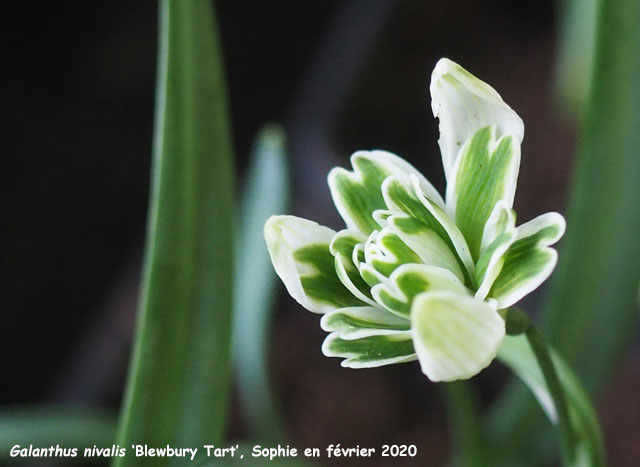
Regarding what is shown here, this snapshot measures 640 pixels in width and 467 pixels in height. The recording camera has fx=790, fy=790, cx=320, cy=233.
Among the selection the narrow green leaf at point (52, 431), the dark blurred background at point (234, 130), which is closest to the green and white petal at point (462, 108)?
the narrow green leaf at point (52, 431)

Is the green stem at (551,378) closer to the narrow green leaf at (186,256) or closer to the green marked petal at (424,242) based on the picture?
the green marked petal at (424,242)

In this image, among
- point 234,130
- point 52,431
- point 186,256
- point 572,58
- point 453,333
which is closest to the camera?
point 453,333

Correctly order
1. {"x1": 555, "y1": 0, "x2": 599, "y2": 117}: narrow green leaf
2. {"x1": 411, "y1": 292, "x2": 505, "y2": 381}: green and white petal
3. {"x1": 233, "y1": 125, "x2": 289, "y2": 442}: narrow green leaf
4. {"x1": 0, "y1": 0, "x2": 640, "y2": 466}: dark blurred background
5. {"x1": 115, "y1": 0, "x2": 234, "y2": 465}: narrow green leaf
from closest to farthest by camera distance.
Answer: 1. {"x1": 411, "y1": 292, "x2": 505, "y2": 381}: green and white petal
2. {"x1": 115, "y1": 0, "x2": 234, "y2": 465}: narrow green leaf
3. {"x1": 233, "y1": 125, "x2": 289, "y2": 442}: narrow green leaf
4. {"x1": 555, "y1": 0, "x2": 599, "y2": 117}: narrow green leaf
5. {"x1": 0, "y1": 0, "x2": 640, "y2": 466}: dark blurred background

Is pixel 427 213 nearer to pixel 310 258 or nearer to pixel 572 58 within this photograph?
pixel 310 258

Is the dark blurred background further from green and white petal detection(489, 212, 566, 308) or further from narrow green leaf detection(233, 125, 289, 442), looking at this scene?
green and white petal detection(489, 212, 566, 308)

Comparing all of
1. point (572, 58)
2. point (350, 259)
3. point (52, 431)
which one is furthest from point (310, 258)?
point (572, 58)

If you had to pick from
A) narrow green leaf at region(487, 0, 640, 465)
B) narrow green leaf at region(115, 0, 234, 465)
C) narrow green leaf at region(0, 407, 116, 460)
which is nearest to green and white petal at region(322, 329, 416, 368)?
narrow green leaf at region(115, 0, 234, 465)
